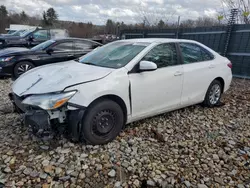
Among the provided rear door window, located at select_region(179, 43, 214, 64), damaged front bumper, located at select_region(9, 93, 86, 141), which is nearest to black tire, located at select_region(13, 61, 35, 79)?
damaged front bumper, located at select_region(9, 93, 86, 141)

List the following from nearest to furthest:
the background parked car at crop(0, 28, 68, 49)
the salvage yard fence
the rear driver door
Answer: the rear driver door
the salvage yard fence
the background parked car at crop(0, 28, 68, 49)

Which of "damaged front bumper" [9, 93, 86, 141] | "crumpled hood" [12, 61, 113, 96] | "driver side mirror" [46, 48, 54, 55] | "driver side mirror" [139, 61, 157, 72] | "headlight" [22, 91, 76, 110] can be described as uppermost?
"driver side mirror" [139, 61, 157, 72]

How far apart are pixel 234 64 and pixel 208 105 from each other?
4055 mm

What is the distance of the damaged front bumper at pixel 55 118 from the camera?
8.25 ft

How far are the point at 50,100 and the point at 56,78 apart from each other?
1.42 feet

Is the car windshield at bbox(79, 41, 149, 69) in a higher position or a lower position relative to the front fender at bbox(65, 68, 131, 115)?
higher

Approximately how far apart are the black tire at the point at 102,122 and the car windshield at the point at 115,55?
0.65 meters

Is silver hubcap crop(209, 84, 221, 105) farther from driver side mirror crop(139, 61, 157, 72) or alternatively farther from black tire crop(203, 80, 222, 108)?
driver side mirror crop(139, 61, 157, 72)

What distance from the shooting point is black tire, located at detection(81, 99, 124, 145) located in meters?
2.69

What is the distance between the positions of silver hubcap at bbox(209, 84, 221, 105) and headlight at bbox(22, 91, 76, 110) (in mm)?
3118

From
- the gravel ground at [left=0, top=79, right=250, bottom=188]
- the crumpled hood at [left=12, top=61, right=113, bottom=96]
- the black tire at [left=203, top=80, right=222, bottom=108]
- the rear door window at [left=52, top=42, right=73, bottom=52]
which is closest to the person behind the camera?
the gravel ground at [left=0, top=79, right=250, bottom=188]

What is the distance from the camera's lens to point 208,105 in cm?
450

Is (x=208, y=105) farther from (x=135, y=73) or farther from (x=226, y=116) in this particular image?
(x=135, y=73)

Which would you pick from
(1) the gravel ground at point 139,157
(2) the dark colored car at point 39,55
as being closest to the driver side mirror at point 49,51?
(2) the dark colored car at point 39,55
